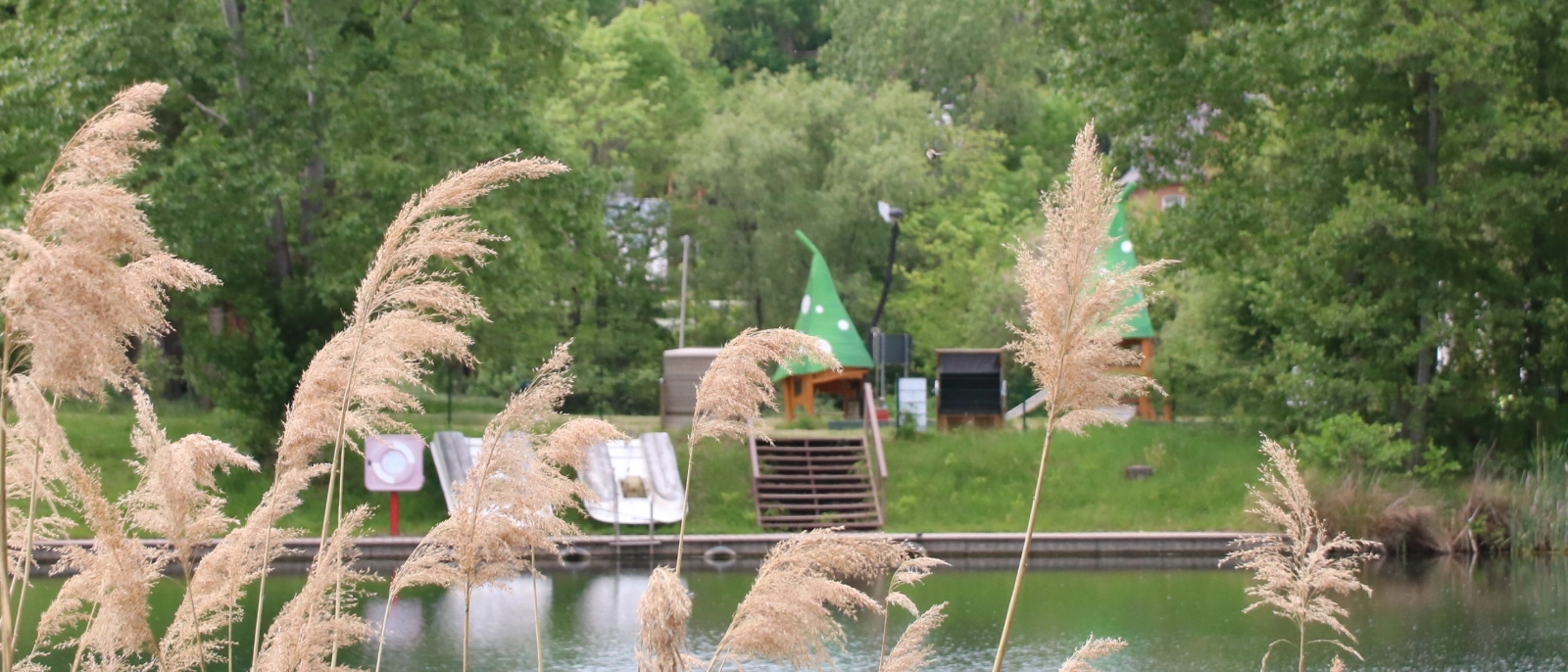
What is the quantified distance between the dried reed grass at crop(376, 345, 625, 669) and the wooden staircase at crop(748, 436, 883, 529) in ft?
47.9

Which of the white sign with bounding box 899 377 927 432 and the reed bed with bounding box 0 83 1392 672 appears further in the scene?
the white sign with bounding box 899 377 927 432

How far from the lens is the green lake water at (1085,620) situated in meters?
14.0

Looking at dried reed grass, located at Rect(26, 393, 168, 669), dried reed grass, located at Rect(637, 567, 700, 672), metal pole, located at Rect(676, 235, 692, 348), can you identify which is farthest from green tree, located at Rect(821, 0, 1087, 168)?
dried reed grass, located at Rect(637, 567, 700, 672)

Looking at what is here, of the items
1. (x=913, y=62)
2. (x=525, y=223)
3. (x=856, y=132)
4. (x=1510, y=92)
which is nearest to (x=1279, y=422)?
(x=1510, y=92)

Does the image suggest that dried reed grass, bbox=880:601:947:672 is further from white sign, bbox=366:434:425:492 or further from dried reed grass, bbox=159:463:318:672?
white sign, bbox=366:434:425:492

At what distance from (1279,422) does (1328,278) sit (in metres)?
2.34

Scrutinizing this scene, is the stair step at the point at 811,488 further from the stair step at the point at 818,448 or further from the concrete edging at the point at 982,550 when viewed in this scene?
the concrete edging at the point at 982,550

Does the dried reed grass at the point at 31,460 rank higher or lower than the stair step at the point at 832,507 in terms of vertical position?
higher

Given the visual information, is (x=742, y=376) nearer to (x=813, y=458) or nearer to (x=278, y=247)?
(x=813, y=458)

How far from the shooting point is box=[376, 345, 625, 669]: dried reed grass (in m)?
6.32

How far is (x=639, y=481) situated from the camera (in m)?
22.4

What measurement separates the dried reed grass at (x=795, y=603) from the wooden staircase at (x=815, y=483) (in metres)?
15.6

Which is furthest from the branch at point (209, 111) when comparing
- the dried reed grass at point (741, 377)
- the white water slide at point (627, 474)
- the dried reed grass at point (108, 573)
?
the dried reed grass at point (741, 377)

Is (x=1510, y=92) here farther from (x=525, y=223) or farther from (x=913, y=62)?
(x=913, y=62)
